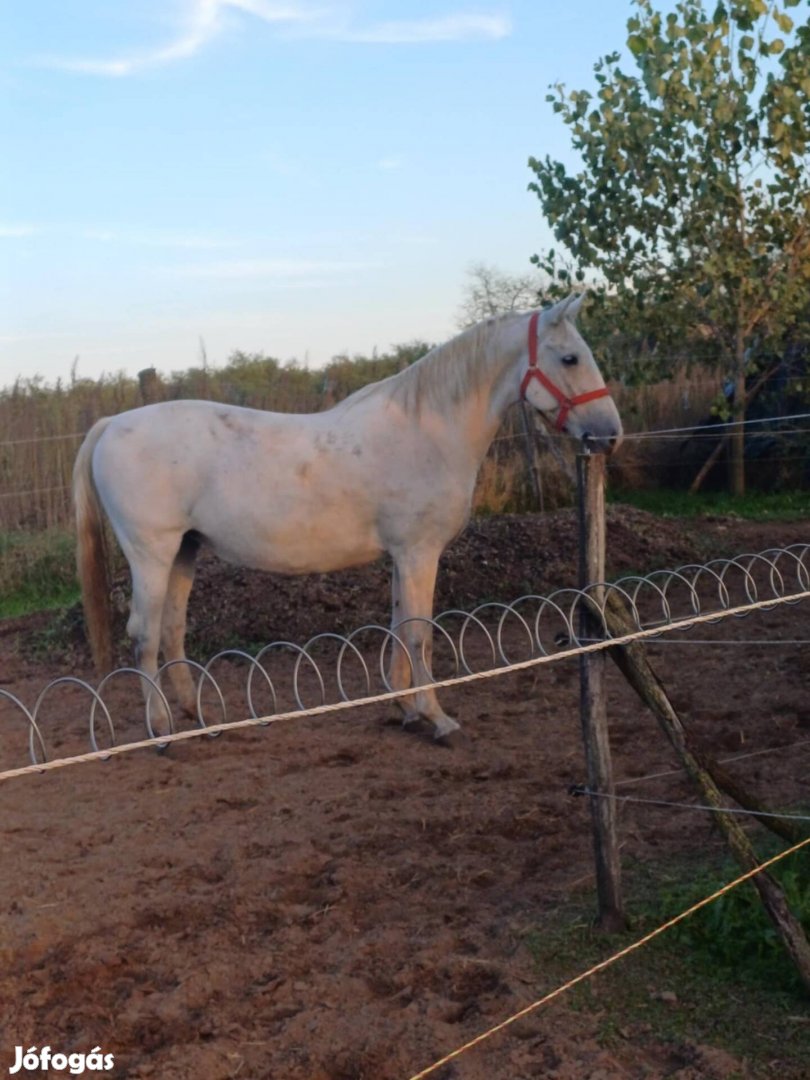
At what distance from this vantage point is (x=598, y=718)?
329 cm

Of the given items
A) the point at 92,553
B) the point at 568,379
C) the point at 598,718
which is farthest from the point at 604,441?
the point at 92,553

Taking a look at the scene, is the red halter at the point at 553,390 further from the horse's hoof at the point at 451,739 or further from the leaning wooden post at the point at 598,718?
the leaning wooden post at the point at 598,718

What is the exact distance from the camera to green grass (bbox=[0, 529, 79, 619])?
998 centimetres

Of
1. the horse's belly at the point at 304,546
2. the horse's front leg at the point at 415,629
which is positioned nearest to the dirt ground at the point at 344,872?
the horse's front leg at the point at 415,629

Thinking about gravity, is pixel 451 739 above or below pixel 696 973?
above

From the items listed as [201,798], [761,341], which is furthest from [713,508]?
[201,798]

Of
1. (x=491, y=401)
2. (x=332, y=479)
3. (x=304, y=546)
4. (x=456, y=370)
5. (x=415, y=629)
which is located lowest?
(x=415, y=629)

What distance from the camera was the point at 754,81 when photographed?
445 inches

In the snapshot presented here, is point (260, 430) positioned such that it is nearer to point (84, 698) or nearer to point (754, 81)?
point (84, 698)

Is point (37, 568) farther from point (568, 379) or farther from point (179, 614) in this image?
point (568, 379)

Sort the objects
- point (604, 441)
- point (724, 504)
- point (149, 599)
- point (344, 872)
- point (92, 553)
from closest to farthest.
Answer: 1. point (344, 872)
2. point (604, 441)
3. point (149, 599)
4. point (92, 553)
5. point (724, 504)

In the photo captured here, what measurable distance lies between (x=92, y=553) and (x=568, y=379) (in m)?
2.47

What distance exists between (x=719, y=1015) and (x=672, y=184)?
10118 millimetres

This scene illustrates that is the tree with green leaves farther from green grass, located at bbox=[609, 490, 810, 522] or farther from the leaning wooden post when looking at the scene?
the leaning wooden post
